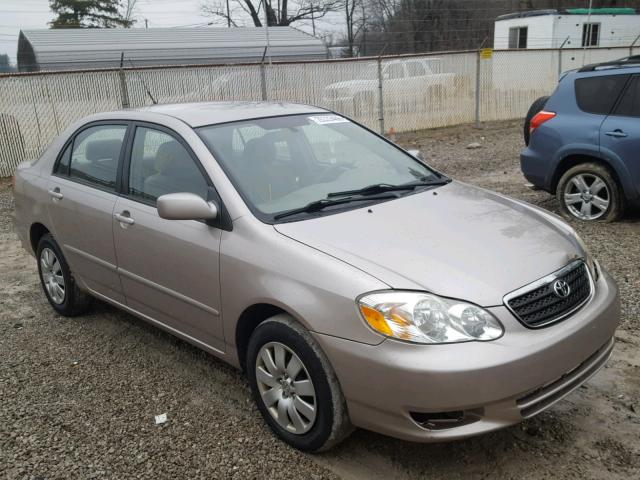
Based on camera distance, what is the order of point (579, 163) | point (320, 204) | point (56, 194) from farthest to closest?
1. point (579, 163)
2. point (56, 194)
3. point (320, 204)

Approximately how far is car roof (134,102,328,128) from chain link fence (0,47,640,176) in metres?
5.95

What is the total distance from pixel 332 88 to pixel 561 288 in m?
12.5

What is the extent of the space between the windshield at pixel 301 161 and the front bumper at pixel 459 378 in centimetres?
99

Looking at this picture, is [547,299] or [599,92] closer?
[547,299]

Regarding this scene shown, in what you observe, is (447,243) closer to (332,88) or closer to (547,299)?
(547,299)

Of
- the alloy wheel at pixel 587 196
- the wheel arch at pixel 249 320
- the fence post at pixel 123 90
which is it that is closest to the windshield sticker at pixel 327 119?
the wheel arch at pixel 249 320

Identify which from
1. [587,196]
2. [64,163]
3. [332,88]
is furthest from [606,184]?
[332,88]

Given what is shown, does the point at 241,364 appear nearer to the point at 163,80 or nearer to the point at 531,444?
the point at 531,444

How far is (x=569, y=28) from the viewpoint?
28.1m

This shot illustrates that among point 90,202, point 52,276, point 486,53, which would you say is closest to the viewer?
point 90,202

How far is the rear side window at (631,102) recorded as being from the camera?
6387mm

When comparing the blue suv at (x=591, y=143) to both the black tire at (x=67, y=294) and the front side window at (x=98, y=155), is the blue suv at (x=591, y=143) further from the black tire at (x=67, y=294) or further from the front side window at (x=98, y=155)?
the black tire at (x=67, y=294)

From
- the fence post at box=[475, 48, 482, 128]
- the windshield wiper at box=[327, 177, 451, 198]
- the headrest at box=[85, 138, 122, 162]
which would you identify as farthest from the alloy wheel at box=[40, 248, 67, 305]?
the fence post at box=[475, 48, 482, 128]

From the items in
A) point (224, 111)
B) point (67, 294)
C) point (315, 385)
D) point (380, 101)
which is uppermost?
point (224, 111)
